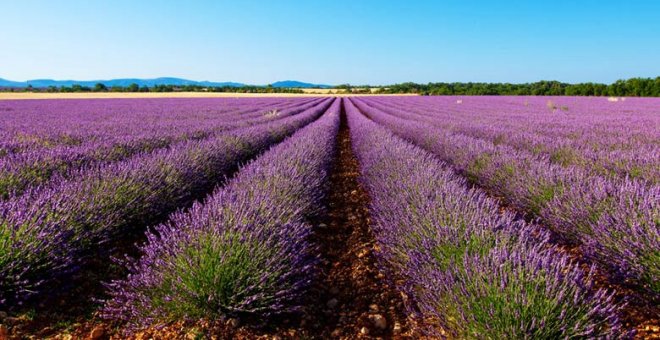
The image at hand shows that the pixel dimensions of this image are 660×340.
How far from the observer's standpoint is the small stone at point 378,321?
2.09 m

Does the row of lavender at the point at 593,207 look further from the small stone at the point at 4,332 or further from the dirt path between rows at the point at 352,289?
the small stone at the point at 4,332

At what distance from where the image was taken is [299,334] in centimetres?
195

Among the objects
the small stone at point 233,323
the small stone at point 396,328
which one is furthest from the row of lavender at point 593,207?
the small stone at point 233,323

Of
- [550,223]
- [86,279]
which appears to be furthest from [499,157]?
[86,279]

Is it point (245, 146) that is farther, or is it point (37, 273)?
point (245, 146)

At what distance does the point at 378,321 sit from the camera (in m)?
2.12

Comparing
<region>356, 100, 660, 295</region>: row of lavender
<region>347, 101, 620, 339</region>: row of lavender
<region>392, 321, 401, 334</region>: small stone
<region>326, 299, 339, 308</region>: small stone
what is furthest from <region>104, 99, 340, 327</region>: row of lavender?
<region>356, 100, 660, 295</region>: row of lavender

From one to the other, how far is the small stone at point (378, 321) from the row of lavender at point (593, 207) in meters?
1.37

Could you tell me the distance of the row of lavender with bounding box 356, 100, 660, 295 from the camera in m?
2.10

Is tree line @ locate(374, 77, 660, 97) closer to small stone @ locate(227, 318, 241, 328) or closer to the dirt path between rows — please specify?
the dirt path between rows

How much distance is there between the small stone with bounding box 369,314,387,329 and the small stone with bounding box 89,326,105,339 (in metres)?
1.42

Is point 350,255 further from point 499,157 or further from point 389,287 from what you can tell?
point 499,157

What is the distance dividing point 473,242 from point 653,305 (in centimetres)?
103

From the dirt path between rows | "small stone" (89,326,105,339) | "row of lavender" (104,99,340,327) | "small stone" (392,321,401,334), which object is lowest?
the dirt path between rows
